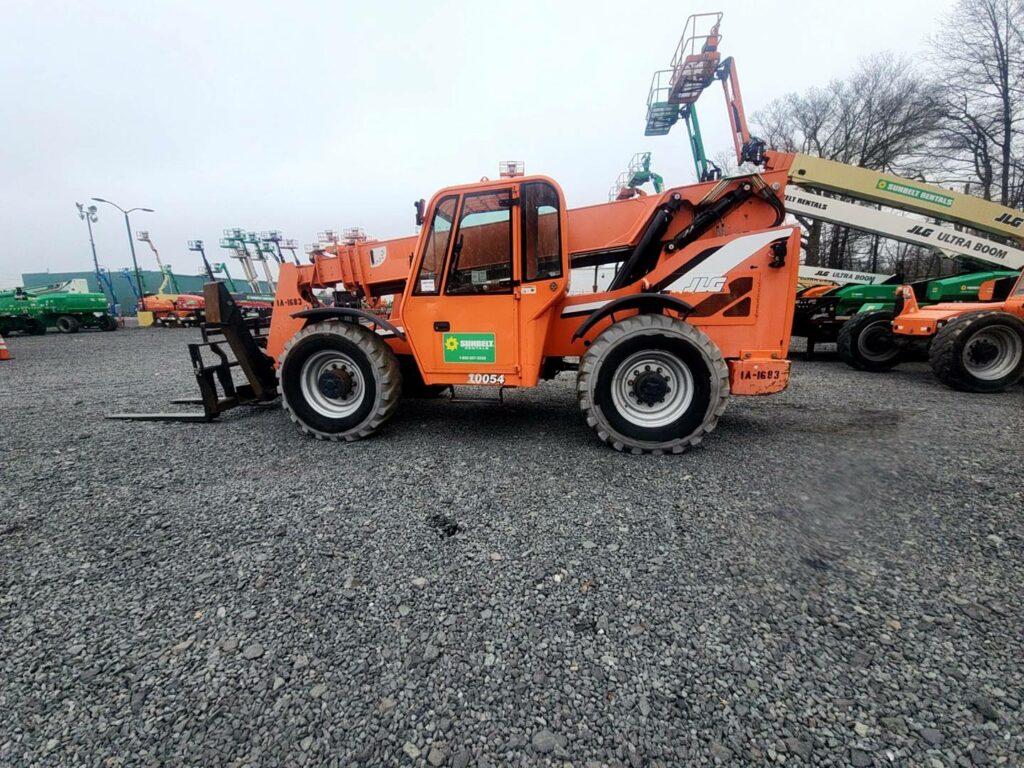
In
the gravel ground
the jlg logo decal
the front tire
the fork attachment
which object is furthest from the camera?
the fork attachment

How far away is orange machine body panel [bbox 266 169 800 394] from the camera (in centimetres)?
390

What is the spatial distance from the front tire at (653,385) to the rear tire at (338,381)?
1.96 metres

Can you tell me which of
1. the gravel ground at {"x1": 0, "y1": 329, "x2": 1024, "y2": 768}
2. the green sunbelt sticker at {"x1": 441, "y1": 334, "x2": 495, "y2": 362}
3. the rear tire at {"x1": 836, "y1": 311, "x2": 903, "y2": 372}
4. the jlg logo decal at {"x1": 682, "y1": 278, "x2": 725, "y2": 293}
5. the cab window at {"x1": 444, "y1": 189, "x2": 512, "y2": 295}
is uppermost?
the cab window at {"x1": 444, "y1": 189, "x2": 512, "y2": 295}

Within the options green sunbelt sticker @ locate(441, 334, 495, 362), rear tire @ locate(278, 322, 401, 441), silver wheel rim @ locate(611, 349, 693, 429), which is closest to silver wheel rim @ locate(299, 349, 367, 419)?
rear tire @ locate(278, 322, 401, 441)

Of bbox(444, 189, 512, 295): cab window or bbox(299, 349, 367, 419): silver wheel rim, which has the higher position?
bbox(444, 189, 512, 295): cab window

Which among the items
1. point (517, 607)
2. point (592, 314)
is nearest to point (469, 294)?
point (592, 314)

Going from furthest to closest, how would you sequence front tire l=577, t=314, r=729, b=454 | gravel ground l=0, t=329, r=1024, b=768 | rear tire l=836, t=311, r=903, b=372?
rear tire l=836, t=311, r=903, b=372 < front tire l=577, t=314, r=729, b=454 < gravel ground l=0, t=329, r=1024, b=768

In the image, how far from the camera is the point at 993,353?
596cm

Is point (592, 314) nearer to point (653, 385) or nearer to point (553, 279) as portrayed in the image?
point (553, 279)

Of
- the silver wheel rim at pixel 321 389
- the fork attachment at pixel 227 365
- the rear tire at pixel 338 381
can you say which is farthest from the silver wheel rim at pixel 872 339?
the fork attachment at pixel 227 365

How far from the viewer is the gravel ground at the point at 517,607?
4.73 ft

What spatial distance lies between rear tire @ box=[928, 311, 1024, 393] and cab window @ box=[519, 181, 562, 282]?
19.8ft

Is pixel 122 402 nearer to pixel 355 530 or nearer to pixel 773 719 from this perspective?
pixel 355 530

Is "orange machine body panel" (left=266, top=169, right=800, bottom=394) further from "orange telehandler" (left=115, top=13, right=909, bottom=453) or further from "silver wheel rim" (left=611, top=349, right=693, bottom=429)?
"silver wheel rim" (left=611, top=349, right=693, bottom=429)
